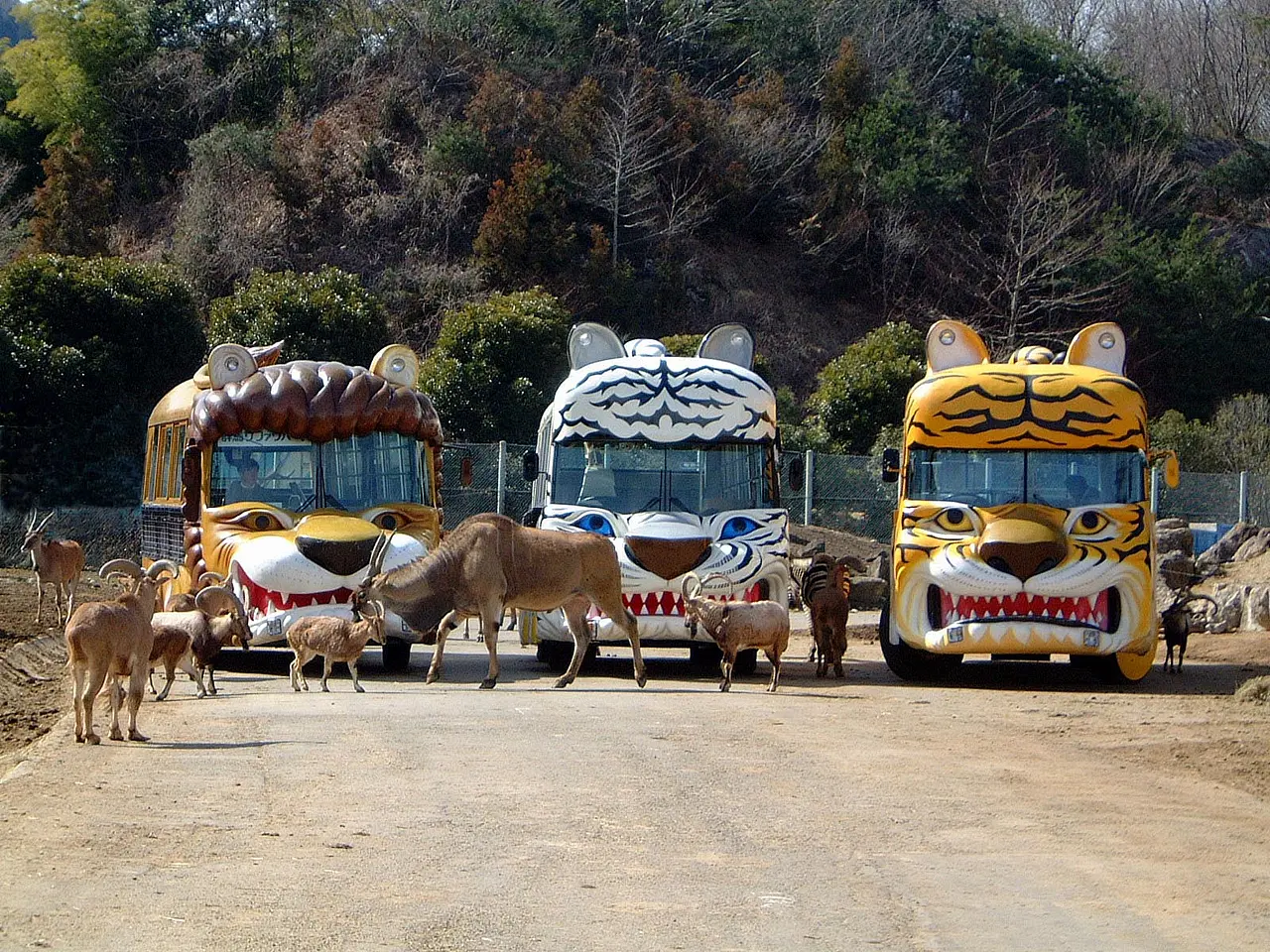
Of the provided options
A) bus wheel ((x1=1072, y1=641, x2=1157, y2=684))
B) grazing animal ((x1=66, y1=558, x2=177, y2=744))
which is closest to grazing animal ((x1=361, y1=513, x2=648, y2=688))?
grazing animal ((x1=66, y1=558, x2=177, y2=744))

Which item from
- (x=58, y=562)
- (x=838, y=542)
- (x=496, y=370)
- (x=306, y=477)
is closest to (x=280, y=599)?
(x=306, y=477)

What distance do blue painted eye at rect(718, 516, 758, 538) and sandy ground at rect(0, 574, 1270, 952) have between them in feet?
9.80

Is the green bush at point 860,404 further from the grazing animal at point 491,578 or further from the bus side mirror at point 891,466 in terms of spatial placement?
the grazing animal at point 491,578

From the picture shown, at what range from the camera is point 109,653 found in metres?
11.5

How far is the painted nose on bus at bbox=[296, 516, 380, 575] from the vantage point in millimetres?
16891

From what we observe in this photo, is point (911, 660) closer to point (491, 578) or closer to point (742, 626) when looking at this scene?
point (742, 626)

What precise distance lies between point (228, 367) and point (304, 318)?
19.2 meters

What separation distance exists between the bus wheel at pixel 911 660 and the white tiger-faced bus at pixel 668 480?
1.14 metres

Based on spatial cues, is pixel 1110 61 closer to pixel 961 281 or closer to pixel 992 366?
pixel 961 281

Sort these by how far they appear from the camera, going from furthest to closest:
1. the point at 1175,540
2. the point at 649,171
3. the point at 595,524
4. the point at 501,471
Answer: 1. the point at 649,171
2. the point at 1175,540
3. the point at 501,471
4. the point at 595,524

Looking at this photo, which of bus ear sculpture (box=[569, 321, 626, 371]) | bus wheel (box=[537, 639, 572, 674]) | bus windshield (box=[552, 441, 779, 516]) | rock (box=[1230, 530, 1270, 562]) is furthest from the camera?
rock (box=[1230, 530, 1270, 562])

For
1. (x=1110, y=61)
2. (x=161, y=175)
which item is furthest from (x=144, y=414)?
(x=1110, y=61)

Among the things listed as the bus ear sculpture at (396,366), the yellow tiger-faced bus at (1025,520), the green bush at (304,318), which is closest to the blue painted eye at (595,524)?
the bus ear sculpture at (396,366)

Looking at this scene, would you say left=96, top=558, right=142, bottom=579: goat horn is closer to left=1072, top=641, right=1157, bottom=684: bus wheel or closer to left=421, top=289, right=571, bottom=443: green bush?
left=1072, top=641, right=1157, bottom=684: bus wheel
